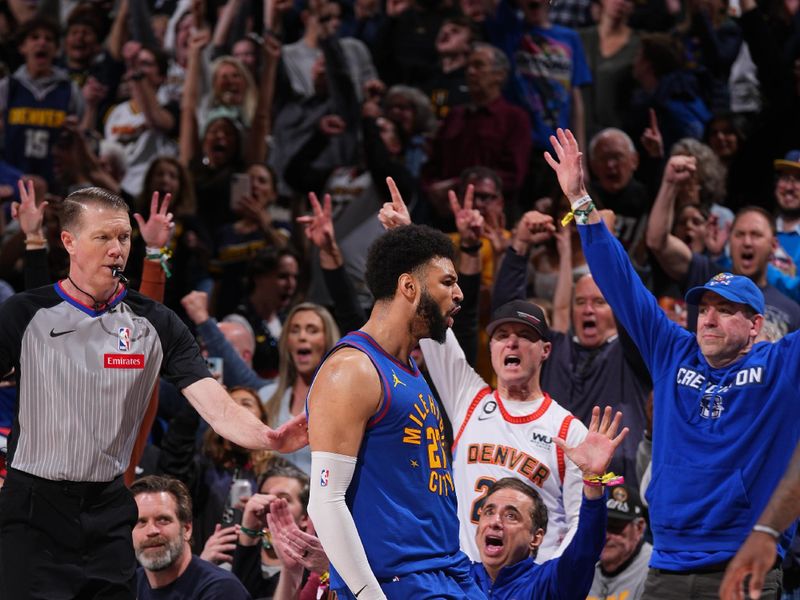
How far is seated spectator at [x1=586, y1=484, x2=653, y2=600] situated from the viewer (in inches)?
265

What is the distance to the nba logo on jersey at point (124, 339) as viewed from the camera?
15.9ft

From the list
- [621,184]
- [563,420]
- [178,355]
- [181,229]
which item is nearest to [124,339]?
[178,355]

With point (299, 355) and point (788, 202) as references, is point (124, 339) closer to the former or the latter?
point (299, 355)

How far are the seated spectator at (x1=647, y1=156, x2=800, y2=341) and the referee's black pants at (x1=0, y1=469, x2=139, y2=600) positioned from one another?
13.0ft

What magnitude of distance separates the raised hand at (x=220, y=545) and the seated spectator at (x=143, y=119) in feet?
18.1

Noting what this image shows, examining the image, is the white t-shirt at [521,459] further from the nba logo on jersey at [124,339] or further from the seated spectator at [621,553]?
the nba logo on jersey at [124,339]

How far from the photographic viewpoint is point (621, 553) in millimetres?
6766

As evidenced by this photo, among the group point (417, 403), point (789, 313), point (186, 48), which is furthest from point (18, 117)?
point (417, 403)

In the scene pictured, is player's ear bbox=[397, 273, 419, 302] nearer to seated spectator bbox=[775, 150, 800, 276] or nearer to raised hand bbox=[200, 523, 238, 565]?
raised hand bbox=[200, 523, 238, 565]

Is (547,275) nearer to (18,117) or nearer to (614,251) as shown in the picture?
(614,251)

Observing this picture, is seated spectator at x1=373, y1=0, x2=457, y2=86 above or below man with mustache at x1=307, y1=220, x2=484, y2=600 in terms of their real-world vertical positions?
above

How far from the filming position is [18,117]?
11922mm

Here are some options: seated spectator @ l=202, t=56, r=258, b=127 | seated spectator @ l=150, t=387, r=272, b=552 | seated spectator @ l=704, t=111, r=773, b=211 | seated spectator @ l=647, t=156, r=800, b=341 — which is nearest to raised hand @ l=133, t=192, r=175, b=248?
seated spectator @ l=150, t=387, r=272, b=552

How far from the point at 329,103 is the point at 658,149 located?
141 inches
